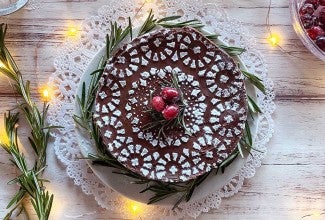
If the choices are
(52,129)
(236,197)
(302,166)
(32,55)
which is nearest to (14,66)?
(32,55)

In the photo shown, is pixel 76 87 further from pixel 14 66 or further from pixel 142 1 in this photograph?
pixel 142 1

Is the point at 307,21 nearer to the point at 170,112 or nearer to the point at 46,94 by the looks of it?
the point at 170,112

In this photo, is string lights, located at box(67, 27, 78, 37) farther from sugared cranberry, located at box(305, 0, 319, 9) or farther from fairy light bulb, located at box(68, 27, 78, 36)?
sugared cranberry, located at box(305, 0, 319, 9)

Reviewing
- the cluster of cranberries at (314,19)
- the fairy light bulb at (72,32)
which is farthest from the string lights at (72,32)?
the cluster of cranberries at (314,19)

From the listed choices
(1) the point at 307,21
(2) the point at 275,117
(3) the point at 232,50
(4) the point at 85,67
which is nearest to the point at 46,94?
(4) the point at 85,67

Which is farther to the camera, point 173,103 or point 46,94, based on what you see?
point 46,94
